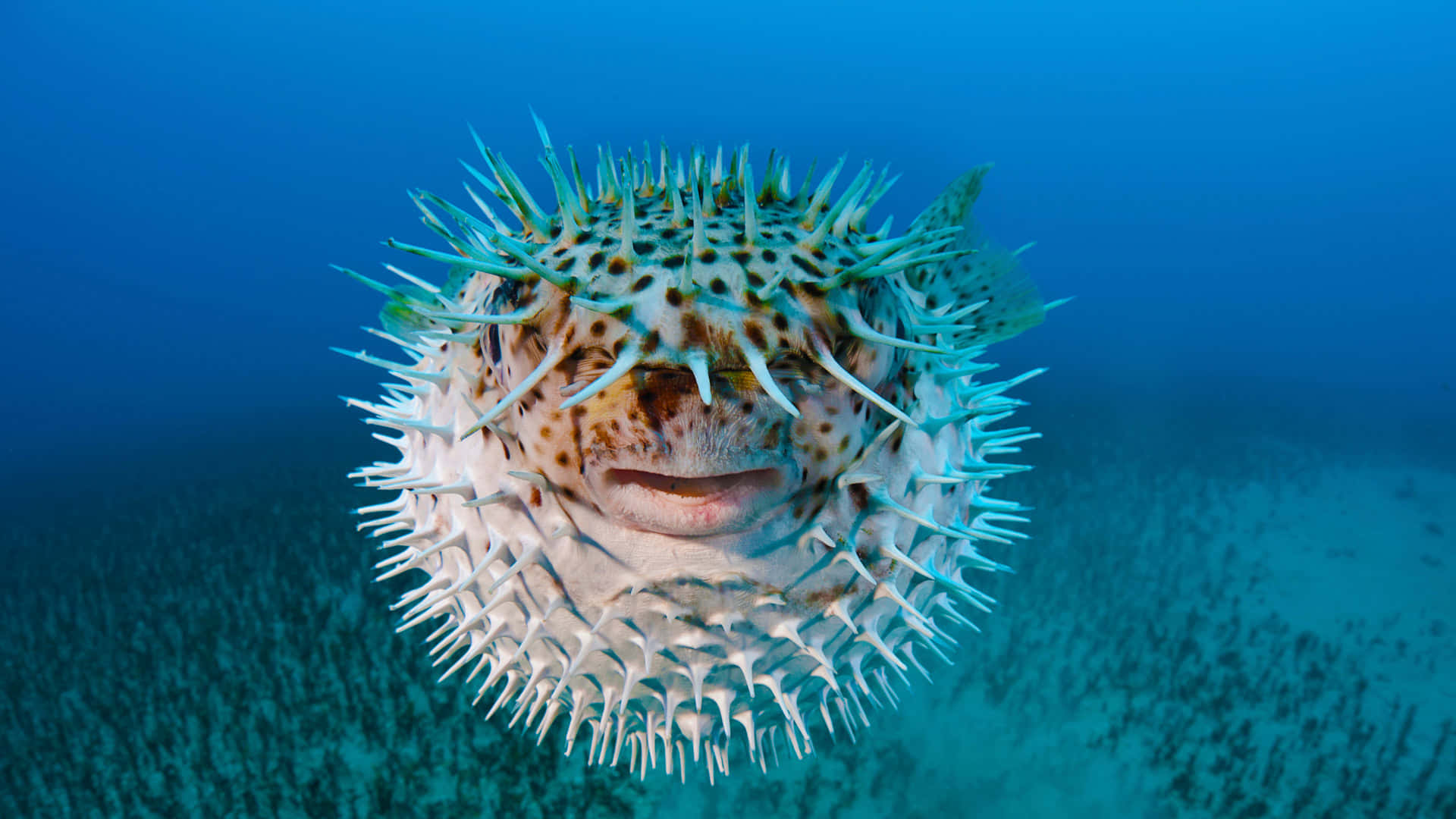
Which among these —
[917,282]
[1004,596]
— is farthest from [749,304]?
[1004,596]

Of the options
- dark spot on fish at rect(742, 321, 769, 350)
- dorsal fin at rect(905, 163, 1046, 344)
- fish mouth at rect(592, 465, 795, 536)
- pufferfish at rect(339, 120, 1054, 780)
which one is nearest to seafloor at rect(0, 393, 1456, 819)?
pufferfish at rect(339, 120, 1054, 780)

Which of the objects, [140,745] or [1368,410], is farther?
[1368,410]

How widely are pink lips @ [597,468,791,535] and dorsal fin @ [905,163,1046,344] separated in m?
0.83

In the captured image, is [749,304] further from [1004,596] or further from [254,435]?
[254,435]

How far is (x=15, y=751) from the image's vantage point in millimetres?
3084

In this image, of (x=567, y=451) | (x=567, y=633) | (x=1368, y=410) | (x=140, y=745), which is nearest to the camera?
(x=567, y=451)

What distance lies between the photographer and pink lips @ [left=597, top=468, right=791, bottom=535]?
30.9 inches

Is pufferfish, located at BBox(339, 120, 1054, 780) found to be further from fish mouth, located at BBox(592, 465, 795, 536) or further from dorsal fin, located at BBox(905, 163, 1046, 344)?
dorsal fin, located at BBox(905, 163, 1046, 344)

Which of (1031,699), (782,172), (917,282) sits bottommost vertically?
(1031,699)

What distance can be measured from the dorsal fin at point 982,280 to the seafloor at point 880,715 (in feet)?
8.11

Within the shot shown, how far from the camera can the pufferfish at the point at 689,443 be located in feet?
2.42

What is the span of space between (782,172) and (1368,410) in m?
14.9

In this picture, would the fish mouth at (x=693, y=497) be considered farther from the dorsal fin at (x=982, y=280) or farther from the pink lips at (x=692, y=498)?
the dorsal fin at (x=982, y=280)

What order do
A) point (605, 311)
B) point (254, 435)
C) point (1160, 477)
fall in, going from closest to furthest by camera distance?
point (605, 311) → point (1160, 477) → point (254, 435)
